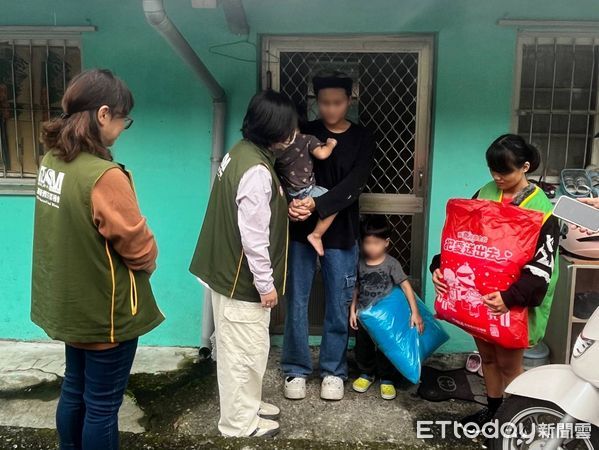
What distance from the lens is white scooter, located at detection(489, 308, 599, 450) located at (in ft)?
6.71

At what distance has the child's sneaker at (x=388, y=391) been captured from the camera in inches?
131

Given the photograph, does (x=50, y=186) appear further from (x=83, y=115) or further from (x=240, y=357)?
(x=240, y=357)

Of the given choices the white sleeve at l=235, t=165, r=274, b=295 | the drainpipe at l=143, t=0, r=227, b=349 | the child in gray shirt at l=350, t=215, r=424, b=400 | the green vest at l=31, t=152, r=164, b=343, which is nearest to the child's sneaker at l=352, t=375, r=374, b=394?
the child in gray shirt at l=350, t=215, r=424, b=400

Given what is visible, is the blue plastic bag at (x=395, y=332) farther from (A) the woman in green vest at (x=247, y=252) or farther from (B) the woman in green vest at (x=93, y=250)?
(B) the woman in green vest at (x=93, y=250)

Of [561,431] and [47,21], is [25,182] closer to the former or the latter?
[47,21]

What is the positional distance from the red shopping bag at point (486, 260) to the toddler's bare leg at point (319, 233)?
0.73 meters

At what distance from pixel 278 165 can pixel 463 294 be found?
119cm

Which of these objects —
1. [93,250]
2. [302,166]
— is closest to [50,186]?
[93,250]

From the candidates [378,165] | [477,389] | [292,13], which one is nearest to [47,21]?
[292,13]

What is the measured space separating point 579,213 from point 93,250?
1.81 m

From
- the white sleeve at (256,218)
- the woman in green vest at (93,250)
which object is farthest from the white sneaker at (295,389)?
the woman in green vest at (93,250)

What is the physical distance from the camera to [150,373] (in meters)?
3.66

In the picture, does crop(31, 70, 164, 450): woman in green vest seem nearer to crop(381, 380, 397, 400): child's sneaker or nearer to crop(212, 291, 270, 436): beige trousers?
crop(212, 291, 270, 436): beige trousers

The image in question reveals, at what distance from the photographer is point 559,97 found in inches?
144
